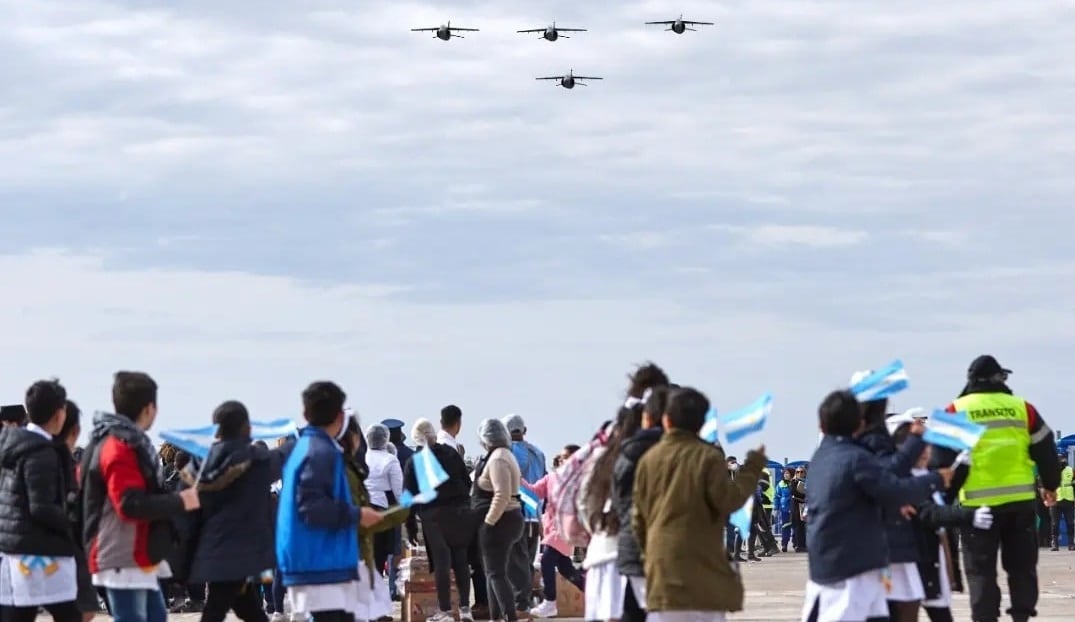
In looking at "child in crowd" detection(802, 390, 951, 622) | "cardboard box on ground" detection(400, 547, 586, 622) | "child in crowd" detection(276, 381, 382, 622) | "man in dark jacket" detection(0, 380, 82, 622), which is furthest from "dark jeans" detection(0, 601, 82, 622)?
"cardboard box on ground" detection(400, 547, 586, 622)

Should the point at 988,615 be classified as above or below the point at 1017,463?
below

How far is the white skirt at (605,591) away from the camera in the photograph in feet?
35.8

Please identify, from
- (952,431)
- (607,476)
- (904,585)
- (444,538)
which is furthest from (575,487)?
(444,538)

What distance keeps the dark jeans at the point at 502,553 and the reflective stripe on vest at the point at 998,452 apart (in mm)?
4355

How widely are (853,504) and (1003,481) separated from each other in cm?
404

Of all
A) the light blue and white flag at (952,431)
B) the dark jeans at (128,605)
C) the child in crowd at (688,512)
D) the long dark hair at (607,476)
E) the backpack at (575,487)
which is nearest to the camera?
the child in crowd at (688,512)

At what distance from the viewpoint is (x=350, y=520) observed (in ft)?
33.2

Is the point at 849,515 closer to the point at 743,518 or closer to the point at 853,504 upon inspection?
the point at 853,504

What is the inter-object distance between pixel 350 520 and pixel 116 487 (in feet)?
3.84

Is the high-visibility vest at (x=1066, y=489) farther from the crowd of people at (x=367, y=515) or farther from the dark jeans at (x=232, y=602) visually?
the dark jeans at (x=232, y=602)

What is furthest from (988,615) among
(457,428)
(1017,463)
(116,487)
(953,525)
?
(116,487)

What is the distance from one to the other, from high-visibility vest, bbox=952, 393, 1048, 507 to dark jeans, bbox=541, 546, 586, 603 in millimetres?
5378

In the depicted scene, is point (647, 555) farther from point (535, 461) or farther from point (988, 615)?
point (535, 461)

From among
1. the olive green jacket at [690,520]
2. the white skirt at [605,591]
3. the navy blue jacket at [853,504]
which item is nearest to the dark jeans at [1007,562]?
the white skirt at [605,591]
